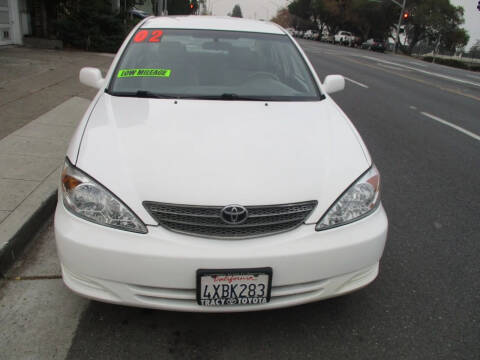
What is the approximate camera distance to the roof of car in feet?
12.8

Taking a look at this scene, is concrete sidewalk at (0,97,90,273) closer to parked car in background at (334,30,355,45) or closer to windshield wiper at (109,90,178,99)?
windshield wiper at (109,90,178,99)

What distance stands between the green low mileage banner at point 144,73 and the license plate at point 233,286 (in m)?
1.89

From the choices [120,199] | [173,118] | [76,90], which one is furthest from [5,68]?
[120,199]

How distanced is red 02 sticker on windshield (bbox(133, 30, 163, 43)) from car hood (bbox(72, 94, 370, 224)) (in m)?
0.88

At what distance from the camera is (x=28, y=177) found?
13.1 feet

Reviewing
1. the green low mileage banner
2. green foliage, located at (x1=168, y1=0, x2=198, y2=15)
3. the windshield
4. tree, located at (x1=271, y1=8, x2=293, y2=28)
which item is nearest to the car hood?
the windshield

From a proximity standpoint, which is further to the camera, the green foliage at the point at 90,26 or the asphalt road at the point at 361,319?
the green foliage at the point at 90,26

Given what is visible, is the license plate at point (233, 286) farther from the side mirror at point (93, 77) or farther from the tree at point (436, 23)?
the tree at point (436, 23)

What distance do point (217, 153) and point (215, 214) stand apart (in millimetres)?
413

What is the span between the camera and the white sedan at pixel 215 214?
6.95ft

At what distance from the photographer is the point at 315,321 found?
257 centimetres

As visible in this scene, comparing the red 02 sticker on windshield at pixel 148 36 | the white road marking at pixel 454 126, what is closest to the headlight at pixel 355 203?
the red 02 sticker on windshield at pixel 148 36

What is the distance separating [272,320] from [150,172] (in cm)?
108

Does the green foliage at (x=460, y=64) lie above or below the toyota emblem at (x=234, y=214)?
below
